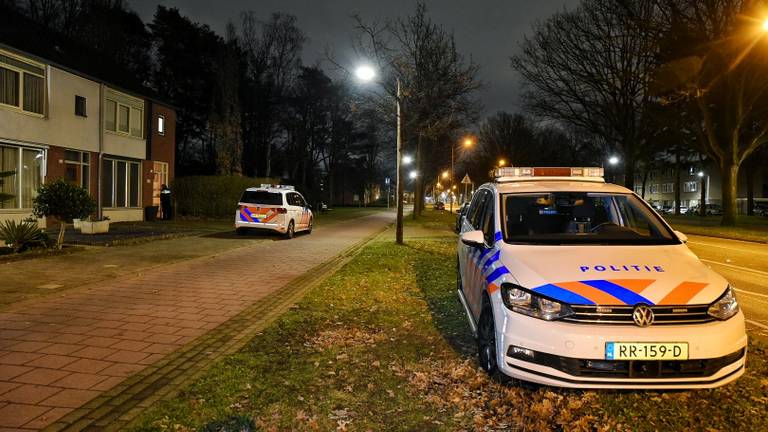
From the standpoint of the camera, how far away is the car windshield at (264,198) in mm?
17750

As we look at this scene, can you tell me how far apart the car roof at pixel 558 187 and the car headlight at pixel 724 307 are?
1.84 m

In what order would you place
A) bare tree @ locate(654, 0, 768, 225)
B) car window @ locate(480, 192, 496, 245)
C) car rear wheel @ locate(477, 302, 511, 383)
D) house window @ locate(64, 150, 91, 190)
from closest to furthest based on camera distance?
car rear wheel @ locate(477, 302, 511, 383) < car window @ locate(480, 192, 496, 245) < house window @ locate(64, 150, 91, 190) < bare tree @ locate(654, 0, 768, 225)

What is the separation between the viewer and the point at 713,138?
A: 26.9 metres

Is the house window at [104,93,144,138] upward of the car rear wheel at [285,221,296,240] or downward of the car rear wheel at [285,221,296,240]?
upward

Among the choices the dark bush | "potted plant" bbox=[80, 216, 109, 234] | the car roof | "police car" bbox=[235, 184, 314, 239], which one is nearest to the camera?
the car roof

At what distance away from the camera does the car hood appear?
3.78 metres

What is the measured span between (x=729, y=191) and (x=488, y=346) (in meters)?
28.5

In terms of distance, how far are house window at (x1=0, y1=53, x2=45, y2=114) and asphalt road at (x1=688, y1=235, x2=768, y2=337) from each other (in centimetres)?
1993

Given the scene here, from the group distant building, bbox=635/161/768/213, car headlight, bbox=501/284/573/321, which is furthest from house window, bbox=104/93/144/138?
distant building, bbox=635/161/768/213

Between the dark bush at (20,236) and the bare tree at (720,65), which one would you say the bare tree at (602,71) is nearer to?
the bare tree at (720,65)

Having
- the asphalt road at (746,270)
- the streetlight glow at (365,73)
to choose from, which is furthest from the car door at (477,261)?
the streetlight glow at (365,73)

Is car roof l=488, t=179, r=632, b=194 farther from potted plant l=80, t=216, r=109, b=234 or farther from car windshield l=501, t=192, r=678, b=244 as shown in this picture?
potted plant l=80, t=216, r=109, b=234

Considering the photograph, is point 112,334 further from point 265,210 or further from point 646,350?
point 265,210

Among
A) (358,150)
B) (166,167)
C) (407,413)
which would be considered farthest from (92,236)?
(358,150)
